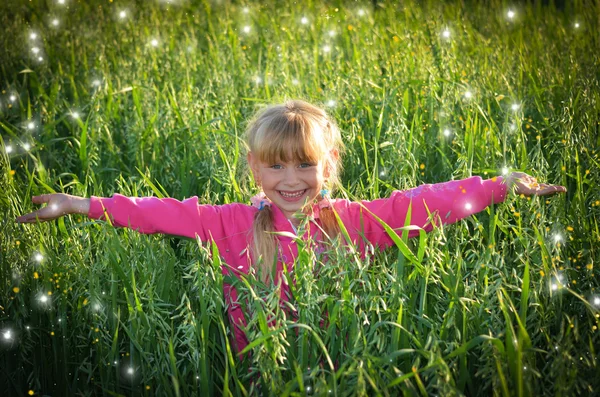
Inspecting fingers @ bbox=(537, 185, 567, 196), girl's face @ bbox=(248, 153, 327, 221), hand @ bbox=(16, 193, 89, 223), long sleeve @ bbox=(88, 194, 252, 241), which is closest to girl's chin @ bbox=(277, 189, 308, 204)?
girl's face @ bbox=(248, 153, 327, 221)

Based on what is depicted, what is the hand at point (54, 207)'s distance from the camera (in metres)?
2.35

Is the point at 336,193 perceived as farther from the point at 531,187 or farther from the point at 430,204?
the point at 531,187

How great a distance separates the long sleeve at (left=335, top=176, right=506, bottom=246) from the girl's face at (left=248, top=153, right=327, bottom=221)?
4.9 inches

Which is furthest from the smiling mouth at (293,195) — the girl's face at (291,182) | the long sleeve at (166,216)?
the long sleeve at (166,216)

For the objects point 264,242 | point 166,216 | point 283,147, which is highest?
point 283,147

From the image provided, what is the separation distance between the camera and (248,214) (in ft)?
8.10

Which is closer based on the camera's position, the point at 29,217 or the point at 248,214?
the point at 29,217

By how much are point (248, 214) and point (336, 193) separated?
1.78ft

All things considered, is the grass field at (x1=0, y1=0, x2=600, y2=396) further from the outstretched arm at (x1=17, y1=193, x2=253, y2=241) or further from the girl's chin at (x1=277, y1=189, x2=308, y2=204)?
the girl's chin at (x1=277, y1=189, x2=308, y2=204)

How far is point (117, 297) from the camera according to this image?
2.21 meters

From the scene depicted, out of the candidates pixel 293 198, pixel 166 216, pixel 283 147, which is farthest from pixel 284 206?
pixel 166 216

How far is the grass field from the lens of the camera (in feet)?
6.28

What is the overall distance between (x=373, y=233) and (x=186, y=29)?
9.18ft

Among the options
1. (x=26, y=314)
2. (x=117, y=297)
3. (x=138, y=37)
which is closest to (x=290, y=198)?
(x=117, y=297)
